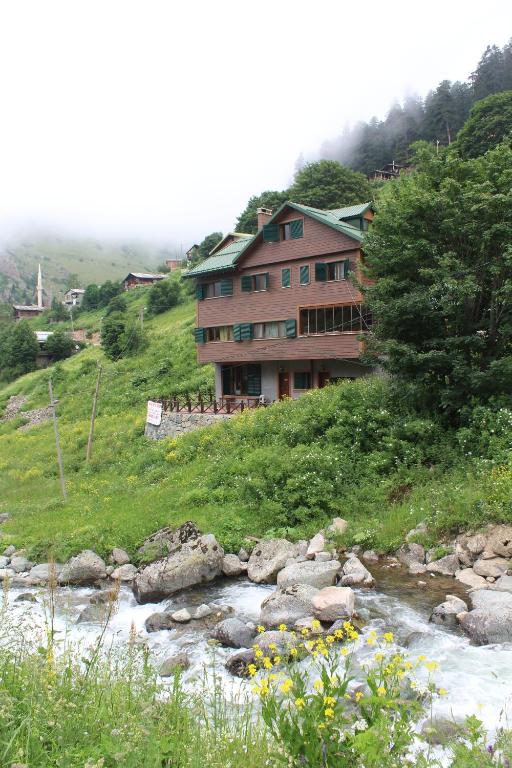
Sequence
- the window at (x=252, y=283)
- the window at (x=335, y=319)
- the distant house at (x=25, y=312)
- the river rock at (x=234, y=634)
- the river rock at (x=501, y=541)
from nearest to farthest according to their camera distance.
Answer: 1. the river rock at (x=234, y=634)
2. the river rock at (x=501, y=541)
3. the window at (x=335, y=319)
4. the window at (x=252, y=283)
5. the distant house at (x=25, y=312)

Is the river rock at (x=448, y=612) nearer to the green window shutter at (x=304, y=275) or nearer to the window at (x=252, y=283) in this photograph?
the green window shutter at (x=304, y=275)

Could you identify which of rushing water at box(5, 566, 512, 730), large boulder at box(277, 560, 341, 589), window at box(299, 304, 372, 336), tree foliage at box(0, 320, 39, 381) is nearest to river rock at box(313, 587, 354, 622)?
rushing water at box(5, 566, 512, 730)

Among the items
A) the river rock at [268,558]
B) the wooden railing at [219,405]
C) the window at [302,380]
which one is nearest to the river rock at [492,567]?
the river rock at [268,558]

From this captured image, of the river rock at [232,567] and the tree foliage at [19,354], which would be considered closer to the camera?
the river rock at [232,567]

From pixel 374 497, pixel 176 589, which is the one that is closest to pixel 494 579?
pixel 374 497

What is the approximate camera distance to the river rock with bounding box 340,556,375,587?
1491cm

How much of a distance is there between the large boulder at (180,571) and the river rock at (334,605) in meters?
4.70

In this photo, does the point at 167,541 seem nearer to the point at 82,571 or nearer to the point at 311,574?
the point at 82,571

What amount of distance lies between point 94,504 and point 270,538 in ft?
33.8

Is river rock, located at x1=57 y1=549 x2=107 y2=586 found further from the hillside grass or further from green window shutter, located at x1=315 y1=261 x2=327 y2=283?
green window shutter, located at x1=315 y1=261 x2=327 y2=283

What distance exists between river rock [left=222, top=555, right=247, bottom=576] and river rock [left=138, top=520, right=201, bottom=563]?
150cm

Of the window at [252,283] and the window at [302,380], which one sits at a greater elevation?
the window at [252,283]

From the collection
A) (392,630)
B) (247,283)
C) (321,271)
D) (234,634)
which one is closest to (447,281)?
(392,630)

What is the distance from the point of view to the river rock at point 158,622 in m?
13.8
